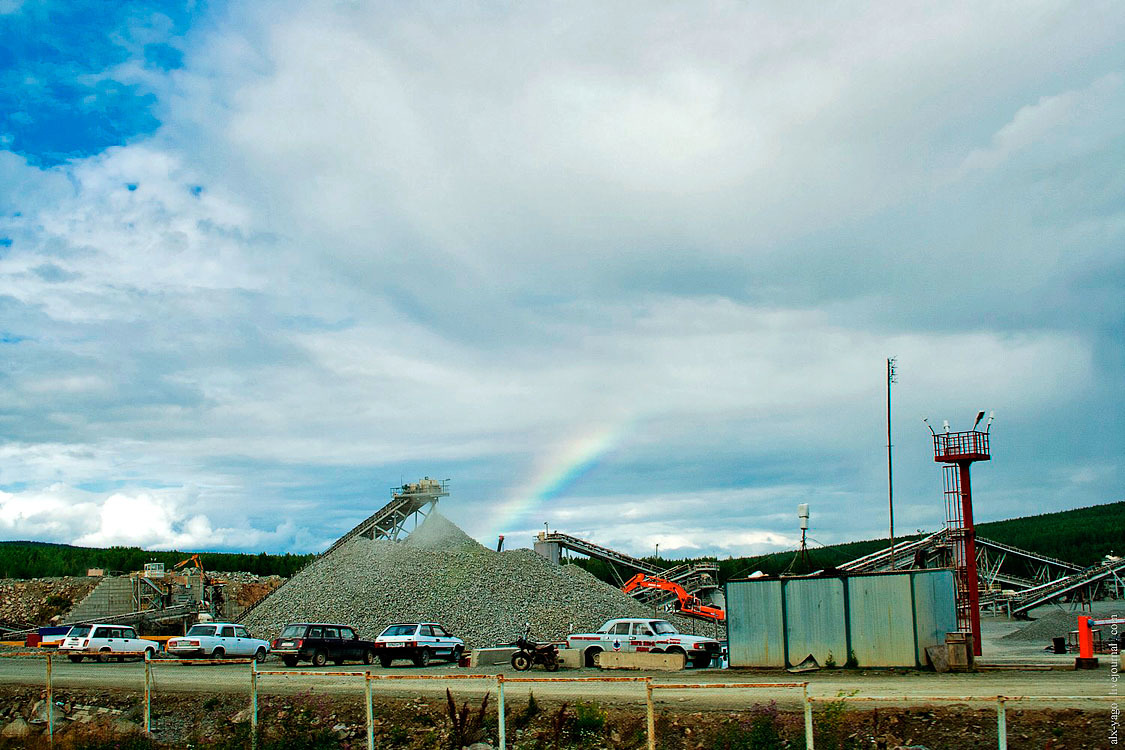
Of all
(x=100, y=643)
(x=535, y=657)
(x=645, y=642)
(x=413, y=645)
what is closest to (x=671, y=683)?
(x=535, y=657)

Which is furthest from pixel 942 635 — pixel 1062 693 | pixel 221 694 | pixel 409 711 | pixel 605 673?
pixel 221 694

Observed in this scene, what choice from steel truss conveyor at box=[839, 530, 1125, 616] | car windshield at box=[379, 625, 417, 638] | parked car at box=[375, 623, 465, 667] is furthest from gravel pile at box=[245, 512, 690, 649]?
steel truss conveyor at box=[839, 530, 1125, 616]

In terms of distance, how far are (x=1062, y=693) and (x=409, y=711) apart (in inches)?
565

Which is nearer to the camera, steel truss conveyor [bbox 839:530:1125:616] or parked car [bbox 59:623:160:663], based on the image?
parked car [bbox 59:623:160:663]

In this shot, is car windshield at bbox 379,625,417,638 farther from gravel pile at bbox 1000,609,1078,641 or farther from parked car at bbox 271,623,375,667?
gravel pile at bbox 1000,609,1078,641

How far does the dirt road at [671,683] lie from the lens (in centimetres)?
2084

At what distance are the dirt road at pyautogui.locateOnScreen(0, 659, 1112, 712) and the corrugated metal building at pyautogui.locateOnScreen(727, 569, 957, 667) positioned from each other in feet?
3.22

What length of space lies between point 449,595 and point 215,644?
1666 centimetres

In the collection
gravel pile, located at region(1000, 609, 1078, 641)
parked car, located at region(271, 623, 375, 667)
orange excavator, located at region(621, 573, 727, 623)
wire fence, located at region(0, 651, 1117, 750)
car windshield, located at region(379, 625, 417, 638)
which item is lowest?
gravel pile, located at region(1000, 609, 1078, 641)

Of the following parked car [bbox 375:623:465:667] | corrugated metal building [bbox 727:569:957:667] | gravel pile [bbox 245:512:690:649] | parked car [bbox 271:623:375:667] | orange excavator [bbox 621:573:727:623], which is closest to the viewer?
corrugated metal building [bbox 727:569:957:667]

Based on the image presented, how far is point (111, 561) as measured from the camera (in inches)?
4003

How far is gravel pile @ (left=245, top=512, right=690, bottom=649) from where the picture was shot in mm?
51250

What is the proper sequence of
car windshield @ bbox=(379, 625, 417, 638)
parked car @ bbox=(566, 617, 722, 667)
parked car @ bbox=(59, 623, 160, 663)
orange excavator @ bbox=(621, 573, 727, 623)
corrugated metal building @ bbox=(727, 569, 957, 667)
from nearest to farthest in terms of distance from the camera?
corrugated metal building @ bbox=(727, 569, 957, 667)
parked car @ bbox=(566, 617, 722, 667)
car windshield @ bbox=(379, 625, 417, 638)
parked car @ bbox=(59, 623, 160, 663)
orange excavator @ bbox=(621, 573, 727, 623)

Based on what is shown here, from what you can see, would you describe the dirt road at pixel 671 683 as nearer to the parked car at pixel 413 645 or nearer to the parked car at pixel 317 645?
the parked car at pixel 413 645
